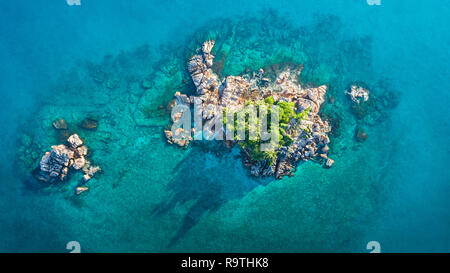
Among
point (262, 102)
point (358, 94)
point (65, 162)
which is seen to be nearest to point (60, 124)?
point (65, 162)

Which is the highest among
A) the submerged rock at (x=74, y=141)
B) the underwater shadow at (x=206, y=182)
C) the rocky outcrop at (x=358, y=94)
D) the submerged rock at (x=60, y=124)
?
the rocky outcrop at (x=358, y=94)

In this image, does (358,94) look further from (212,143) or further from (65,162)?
(65,162)

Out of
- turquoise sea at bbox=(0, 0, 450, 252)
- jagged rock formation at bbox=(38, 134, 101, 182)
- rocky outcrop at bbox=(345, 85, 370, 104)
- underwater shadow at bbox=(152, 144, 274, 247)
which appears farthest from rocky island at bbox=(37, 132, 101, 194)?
rocky outcrop at bbox=(345, 85, 370, 104)

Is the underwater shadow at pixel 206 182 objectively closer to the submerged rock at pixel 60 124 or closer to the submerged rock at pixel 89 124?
the submerged rock at pixel 89 124

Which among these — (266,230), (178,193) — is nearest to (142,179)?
(178,193)

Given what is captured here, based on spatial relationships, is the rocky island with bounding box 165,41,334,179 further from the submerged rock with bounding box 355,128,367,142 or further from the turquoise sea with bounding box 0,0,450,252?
the submerged rock with bounding box 355,128,367,142

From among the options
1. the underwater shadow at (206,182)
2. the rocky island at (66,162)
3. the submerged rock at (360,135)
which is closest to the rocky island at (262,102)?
the underwater shadow at (206,182)
